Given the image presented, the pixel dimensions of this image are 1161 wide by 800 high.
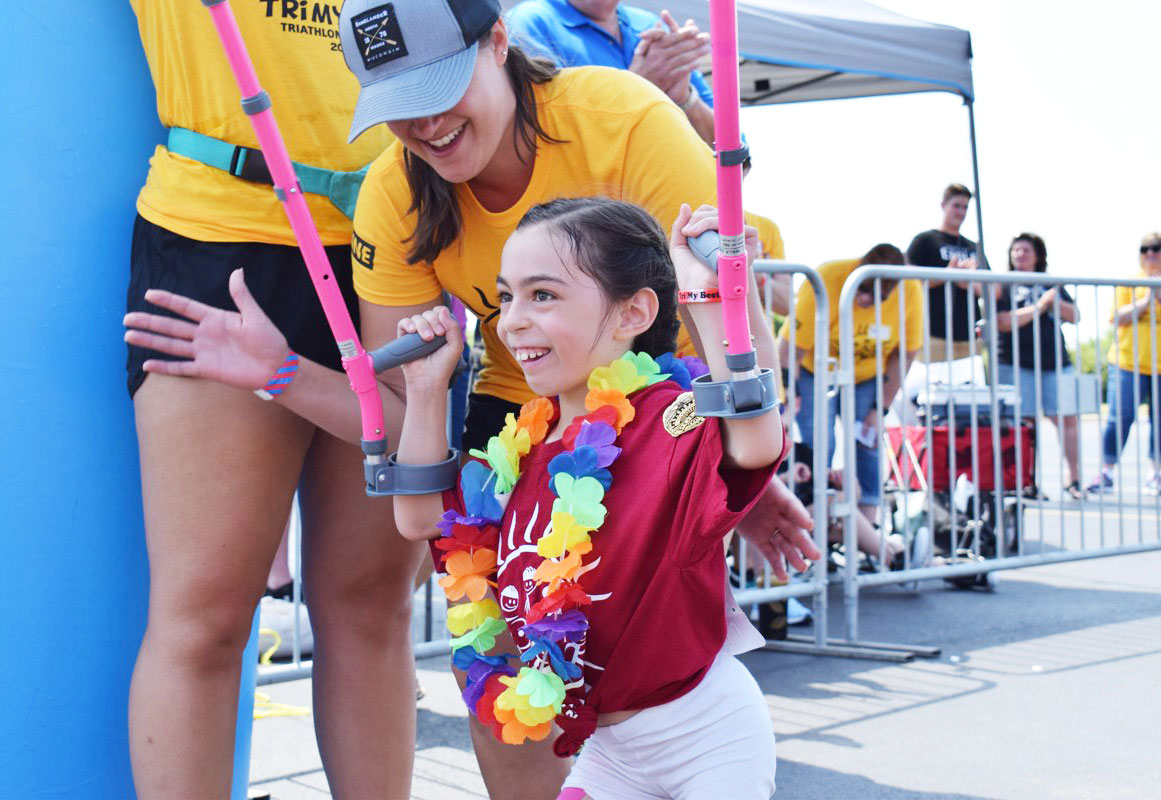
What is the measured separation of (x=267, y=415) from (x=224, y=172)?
0.40 metres

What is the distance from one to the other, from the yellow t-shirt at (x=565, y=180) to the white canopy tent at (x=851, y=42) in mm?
3586

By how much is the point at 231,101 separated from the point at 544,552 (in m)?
0.92

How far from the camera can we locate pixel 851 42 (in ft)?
21.9

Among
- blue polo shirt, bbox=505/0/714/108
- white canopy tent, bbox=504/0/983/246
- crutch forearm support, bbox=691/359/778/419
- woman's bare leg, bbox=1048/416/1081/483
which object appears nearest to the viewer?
crutch forearm support, bbox=691/359/778/419

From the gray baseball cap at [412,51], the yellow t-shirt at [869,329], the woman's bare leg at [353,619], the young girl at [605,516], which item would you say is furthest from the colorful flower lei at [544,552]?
the yellow t-shirt at [869,329]

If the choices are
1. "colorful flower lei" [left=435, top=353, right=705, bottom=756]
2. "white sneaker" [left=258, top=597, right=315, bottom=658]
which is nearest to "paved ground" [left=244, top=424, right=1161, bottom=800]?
"white sneaker" [left=258, top=597, right=315, bottom=658]

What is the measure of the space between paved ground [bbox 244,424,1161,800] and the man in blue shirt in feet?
5.46

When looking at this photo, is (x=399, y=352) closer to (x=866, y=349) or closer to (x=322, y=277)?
(x=322, y=277)

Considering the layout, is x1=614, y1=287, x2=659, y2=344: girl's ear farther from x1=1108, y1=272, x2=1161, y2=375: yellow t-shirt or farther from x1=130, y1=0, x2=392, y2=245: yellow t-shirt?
x1=1108, y1=272, x2=1161, y2=375: yellow t-shirt

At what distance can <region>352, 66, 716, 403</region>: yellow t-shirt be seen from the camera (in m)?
1.91

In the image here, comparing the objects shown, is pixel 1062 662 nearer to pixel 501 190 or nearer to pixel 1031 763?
pixel 1031 763

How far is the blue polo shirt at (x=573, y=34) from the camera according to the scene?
2.87m

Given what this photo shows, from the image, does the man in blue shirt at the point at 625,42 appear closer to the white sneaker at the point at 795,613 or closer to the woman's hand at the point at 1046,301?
the white sneaker at the point at 795,613

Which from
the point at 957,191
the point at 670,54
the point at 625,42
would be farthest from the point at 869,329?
the point at 670,54
